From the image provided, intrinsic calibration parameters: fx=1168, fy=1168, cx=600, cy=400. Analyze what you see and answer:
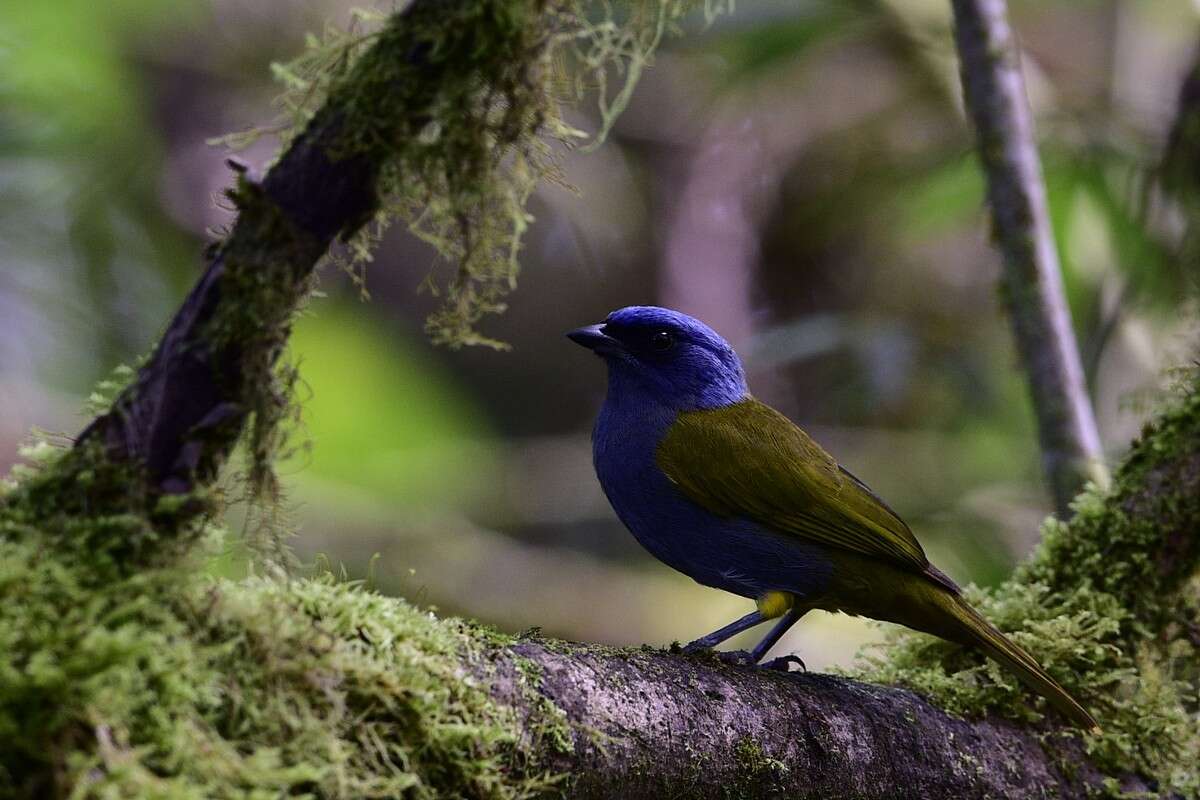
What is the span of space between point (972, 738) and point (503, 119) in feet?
6.34

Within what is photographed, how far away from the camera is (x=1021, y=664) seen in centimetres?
303

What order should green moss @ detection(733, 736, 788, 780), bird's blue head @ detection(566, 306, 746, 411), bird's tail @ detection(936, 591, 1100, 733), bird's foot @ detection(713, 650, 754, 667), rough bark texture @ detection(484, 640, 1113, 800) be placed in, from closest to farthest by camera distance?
rough bark texture @ detection(484, 640, 1113, 800)
green moss @ detection(733, 736, 788, 780)
bird's foot @ detection(713, 650, 754, 667)
bird's tail @ detection(936, 591, 1100, 733)
bird's blue head @ detection(566, 306, 746, 411)

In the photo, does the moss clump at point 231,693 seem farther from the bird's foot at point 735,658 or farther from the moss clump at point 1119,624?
the moss clump at point 1119,624

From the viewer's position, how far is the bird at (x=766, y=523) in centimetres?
335

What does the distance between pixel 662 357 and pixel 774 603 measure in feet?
2.83

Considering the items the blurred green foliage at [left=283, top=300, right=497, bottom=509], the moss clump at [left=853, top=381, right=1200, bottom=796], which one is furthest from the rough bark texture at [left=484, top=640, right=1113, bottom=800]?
the blurred green foliage at [left=283, top=300, right=497, bottom=509]

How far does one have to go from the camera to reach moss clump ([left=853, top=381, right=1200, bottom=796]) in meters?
3.11

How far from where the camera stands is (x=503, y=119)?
81.7 inches

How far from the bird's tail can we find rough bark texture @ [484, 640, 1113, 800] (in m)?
0.09

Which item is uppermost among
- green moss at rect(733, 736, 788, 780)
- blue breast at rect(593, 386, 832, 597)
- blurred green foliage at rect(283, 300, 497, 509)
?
blurred green foliage at rect(283, 300, 497, 509)

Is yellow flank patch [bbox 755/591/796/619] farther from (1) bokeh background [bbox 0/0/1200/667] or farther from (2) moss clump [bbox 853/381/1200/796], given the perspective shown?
(1) bokeh background [bbox 0/0/1200/667]

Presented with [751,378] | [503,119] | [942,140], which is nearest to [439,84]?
[503,119]

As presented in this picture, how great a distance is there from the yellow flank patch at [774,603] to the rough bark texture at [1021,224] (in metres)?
1.57

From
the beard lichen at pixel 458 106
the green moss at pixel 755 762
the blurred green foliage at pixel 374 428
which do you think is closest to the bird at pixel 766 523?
the green moss at pixel 755 762
